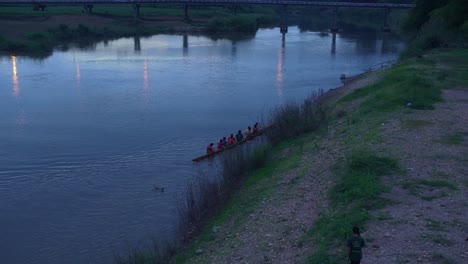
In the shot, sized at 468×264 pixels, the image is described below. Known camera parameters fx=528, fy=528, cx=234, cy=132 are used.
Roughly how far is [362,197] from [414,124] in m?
7.30

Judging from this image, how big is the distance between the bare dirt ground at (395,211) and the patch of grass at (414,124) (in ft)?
0.12

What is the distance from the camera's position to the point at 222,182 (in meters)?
16.6

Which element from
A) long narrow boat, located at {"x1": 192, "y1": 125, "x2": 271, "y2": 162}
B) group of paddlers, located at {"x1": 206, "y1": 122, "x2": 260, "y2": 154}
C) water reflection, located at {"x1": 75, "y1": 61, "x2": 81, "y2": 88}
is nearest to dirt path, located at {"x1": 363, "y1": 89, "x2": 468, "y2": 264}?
long narrow boat, located at {"x1": 192, "y1": 125, "x2": 271, "y2": 162}

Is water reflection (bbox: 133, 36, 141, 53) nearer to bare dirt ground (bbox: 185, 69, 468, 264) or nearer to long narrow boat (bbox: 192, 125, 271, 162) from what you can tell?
long narrow boat (bbox: 192, 125, 271, 162)

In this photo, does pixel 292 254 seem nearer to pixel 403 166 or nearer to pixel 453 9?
pixel 403 166

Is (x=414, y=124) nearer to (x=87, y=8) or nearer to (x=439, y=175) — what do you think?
(x=439, y=175)

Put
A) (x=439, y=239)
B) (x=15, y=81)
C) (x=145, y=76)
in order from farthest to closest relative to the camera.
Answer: (x=145, y=76), (x=15, y=81), (x=439, y=239)

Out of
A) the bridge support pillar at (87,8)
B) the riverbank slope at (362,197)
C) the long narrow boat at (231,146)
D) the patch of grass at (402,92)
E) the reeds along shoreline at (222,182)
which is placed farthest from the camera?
the bridge support pillar at (87,8)

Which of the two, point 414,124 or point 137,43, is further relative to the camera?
point 137,43

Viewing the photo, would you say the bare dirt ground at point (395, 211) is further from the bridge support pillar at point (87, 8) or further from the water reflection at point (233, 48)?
the bridge support pillar at point (87, 8)

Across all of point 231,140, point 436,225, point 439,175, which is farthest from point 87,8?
point 436,225

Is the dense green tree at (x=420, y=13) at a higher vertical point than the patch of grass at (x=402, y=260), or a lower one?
higher

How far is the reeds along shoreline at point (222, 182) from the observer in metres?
13.1

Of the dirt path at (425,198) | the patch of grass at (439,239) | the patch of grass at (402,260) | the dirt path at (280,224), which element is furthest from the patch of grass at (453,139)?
the patch of grass at (402,260)
